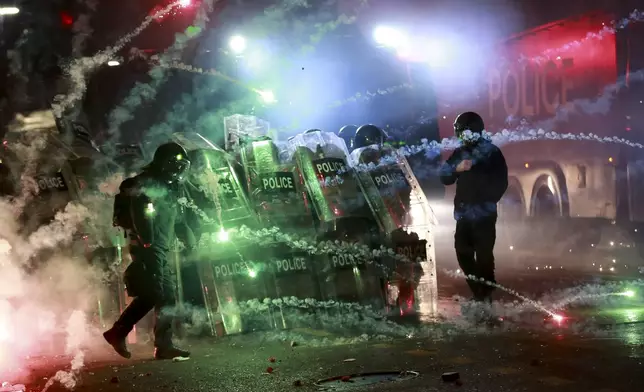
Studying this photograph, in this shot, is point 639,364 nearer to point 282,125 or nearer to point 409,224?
point 409,224

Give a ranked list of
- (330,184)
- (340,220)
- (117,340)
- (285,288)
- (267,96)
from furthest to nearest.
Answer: (267,96)
(330,184)
(340,220)
(285,288)
(117,340)

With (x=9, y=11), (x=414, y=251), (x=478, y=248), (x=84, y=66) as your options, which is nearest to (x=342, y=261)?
(x=414, y=251)

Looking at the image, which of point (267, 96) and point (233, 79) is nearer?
point (233, 79)

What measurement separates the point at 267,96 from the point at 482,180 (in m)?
7.32

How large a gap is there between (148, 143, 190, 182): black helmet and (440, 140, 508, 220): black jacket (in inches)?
130

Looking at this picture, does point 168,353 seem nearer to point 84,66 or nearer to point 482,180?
point 482,180

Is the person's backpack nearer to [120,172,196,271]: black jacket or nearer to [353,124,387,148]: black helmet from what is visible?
[120,172,196,271]: black jacket

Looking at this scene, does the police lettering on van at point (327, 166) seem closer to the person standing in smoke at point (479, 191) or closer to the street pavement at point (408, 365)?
the person standing in smoke at point (479, 191)

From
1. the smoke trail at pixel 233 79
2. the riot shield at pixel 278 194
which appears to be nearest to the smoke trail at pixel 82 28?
the smoke trail at pixel 233 79

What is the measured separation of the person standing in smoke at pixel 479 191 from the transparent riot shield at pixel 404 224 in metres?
0.45

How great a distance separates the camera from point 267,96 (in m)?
13.9

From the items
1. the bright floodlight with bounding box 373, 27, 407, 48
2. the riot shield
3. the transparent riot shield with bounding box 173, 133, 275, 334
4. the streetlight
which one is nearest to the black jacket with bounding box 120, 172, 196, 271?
the transparent riot shield with bounding box 173, 133, 275, 334

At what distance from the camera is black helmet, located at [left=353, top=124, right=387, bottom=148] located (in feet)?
26.9

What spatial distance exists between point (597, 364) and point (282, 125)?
1028cm
